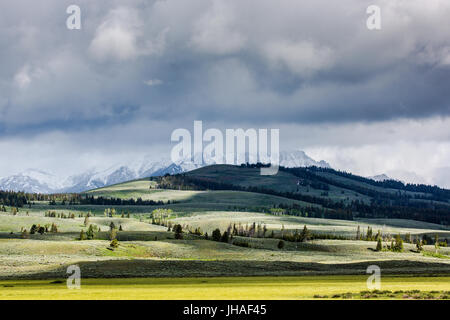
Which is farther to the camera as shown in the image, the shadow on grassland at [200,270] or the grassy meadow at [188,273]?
the shadow on grassland at [200,270]

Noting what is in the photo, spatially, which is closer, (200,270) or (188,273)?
(188,273)

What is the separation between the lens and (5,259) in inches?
4582

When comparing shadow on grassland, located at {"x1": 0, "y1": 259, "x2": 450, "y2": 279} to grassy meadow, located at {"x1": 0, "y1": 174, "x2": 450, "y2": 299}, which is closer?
grassy meadow, located at {"x1": 0, "y1": 174, "x2": 450, "y2": 299}

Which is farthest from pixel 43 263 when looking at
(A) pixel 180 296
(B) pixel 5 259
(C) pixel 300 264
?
(A) pixel 180 296

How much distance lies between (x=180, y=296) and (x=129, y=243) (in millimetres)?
116076

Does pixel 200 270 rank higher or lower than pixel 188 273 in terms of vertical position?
lower

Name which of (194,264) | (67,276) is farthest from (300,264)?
(67,276)

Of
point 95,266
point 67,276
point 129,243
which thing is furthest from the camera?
point 129,243

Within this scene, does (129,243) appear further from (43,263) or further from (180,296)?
(180,296)
